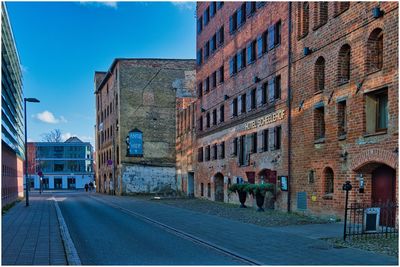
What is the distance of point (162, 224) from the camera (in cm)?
1866

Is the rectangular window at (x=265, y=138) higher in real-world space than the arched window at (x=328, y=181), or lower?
higher

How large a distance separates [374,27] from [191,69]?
35.6 meters

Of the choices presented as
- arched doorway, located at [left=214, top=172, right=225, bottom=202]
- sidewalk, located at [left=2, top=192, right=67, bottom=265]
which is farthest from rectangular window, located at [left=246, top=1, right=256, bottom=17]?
sidewalk, located at [left=2, top=192, right=67, bottom=265]

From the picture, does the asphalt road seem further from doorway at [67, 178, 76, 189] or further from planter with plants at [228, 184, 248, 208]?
doorway at [67, 178, 76, 189]

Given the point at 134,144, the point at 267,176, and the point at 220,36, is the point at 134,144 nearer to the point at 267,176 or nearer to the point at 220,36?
the point at 220,36

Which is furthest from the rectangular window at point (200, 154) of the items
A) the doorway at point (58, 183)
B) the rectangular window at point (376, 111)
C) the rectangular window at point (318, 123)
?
the doorway at point (58, 183)

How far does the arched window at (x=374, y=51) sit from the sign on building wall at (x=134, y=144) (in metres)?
35.0

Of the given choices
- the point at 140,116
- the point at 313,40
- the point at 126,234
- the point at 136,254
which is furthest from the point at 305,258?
the point at 140,116

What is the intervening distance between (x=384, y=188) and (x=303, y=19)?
8999 mm

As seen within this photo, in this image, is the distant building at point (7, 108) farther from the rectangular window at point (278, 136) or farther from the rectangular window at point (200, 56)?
the rectangular window at point (200, 56)

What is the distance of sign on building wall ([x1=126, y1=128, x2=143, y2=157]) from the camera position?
49.7 m

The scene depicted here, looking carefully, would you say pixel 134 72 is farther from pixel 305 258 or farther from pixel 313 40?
pixel 305 258

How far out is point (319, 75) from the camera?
20.7 meters

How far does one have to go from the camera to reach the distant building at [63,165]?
A: 10400 centimetres
